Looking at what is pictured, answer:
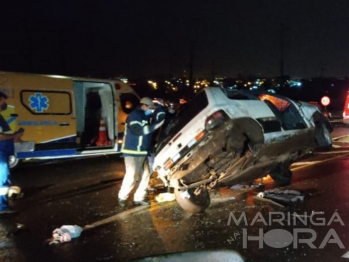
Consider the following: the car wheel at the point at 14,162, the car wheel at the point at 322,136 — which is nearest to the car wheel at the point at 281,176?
the car wheel at the point at 322,136

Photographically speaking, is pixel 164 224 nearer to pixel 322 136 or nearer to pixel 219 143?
pixel 219 143

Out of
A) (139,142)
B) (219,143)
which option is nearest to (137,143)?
(139,142)

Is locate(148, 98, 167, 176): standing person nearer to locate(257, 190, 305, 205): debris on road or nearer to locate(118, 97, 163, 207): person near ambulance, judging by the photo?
locate(118, 97, 163, 207): person near ambulance

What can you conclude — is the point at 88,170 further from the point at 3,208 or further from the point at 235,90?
the point at 235,90

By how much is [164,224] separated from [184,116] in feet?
4.87

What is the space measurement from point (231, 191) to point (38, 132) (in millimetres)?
4628

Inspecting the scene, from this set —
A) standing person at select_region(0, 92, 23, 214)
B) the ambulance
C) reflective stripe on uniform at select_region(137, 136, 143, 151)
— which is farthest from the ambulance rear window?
standing person at select_region(0, 92, 23, 214)

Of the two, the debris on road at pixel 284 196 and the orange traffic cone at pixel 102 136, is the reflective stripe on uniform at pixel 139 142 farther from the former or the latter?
the orange traffic cone at pixel 102 136

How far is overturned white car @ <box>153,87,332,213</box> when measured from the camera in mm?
5809

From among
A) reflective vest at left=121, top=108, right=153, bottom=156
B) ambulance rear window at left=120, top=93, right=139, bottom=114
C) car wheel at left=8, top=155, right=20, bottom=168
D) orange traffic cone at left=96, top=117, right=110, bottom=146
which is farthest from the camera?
ambulance rear window at left=120, top=93, right=139, bottom=114

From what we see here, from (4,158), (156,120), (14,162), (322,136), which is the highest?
(156,120)

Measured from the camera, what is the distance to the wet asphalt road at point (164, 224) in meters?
4.91

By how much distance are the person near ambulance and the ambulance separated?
3.59 m

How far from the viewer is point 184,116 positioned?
20.7ft
